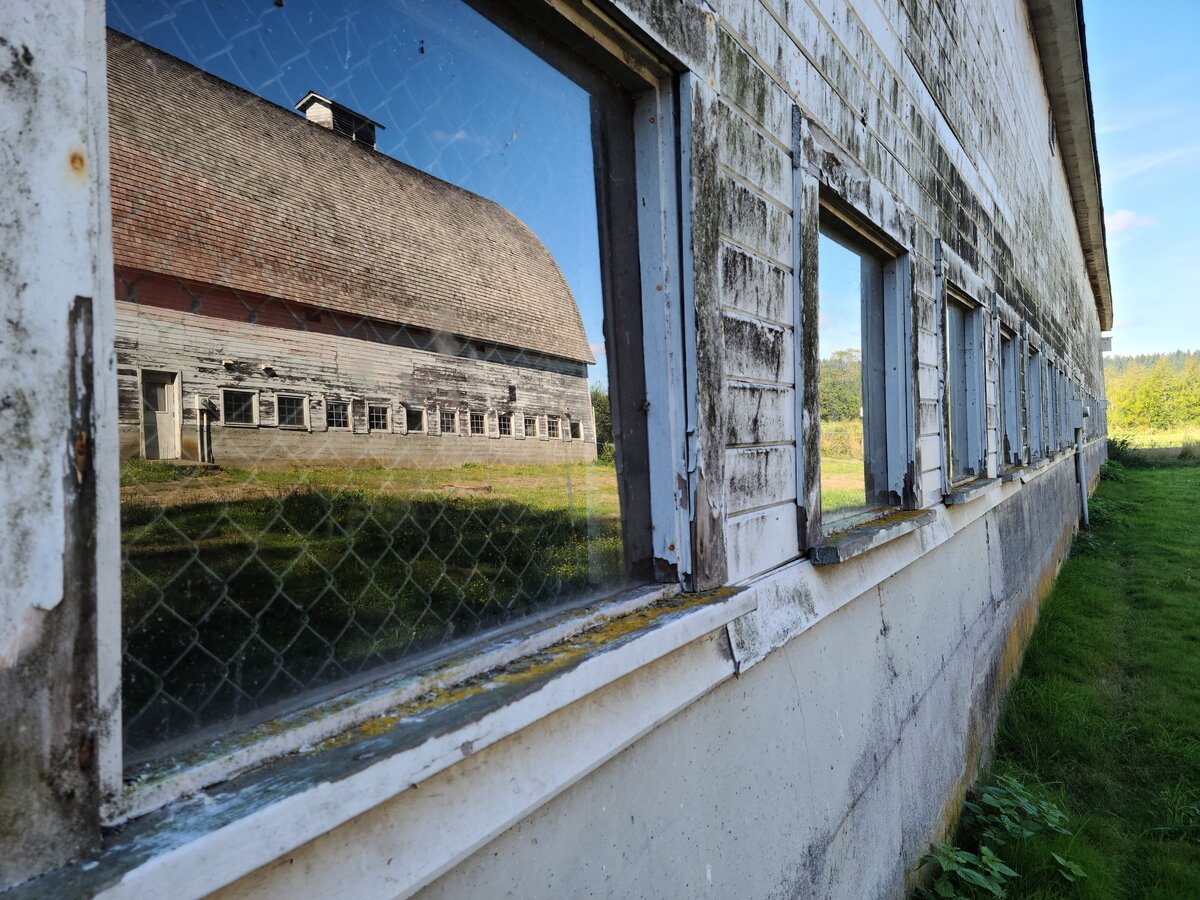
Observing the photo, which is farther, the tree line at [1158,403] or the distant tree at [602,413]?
the tree line at [1158,403]

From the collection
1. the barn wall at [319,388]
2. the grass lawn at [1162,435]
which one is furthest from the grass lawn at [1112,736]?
the grass lawn at [1162,435]

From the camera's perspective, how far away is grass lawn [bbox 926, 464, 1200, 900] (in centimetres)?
353

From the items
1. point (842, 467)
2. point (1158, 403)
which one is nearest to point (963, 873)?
point (842, 467)

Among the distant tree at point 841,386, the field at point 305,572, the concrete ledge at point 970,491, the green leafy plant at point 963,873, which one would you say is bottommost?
the green leafy plant at point 963,873

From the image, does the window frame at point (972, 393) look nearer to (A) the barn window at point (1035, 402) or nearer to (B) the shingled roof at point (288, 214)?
(A) the barn window at point (1035, 402)

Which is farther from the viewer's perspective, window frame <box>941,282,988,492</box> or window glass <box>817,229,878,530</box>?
window frame <box>941,282,988,492</box>

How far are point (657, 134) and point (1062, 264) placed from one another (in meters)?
13.4

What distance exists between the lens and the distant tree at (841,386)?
3033 mm

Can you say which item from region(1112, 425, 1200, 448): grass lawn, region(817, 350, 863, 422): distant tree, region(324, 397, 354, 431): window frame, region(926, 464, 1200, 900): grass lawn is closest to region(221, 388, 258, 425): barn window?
region(324, 397, 354, 431): window frame

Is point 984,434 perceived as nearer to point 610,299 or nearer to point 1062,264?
point 610,299

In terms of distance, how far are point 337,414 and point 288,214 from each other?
317 millimetres

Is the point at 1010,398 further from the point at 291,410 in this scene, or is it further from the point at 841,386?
the point at 291,410

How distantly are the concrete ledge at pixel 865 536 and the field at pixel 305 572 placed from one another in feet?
3.44

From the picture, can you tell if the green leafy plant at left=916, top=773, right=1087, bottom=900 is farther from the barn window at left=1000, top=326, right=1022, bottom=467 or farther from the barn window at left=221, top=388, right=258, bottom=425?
the barn window at left=1000, top=326, right=1022, bottom=467
